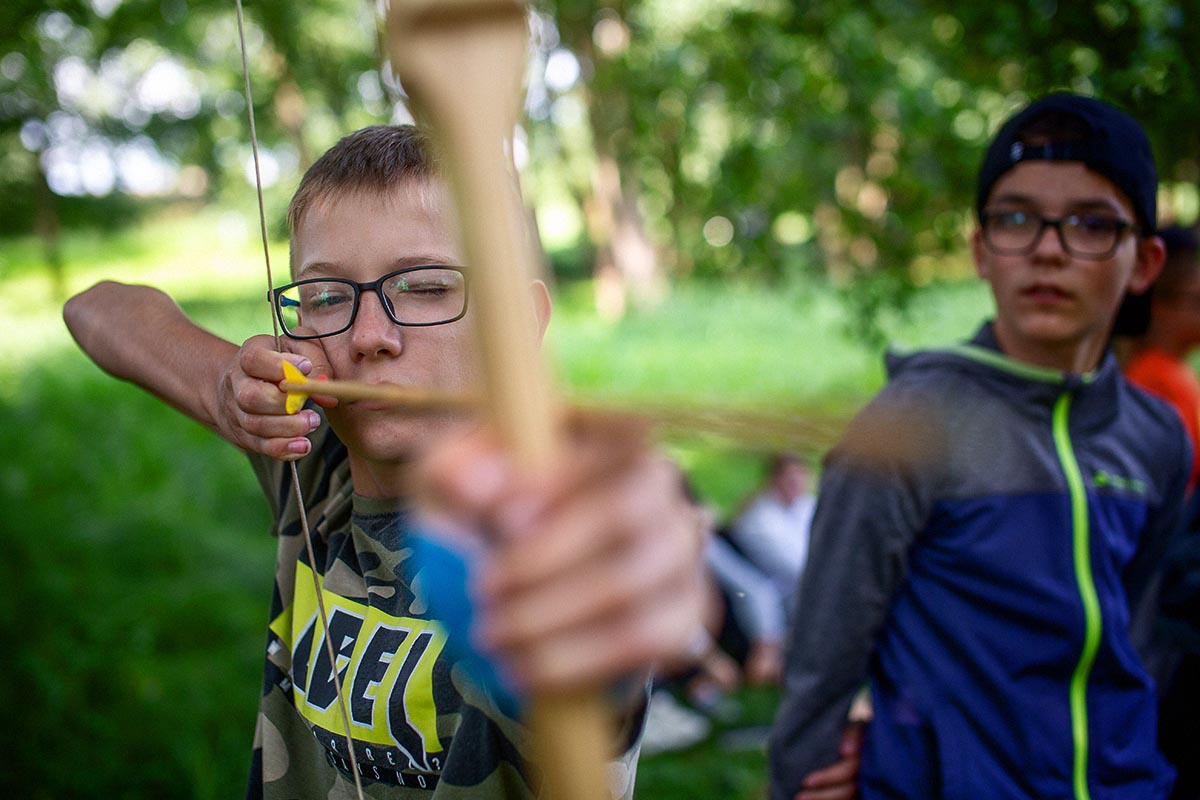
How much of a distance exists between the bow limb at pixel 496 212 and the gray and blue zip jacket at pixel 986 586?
0.98 m

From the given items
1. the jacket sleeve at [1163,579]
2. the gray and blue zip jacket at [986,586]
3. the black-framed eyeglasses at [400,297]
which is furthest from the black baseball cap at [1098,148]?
the black-framed eyeglasses at [400,297]

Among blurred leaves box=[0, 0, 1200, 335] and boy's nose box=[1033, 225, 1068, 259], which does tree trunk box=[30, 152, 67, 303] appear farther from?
boy's nose box=[1033, 225, 1068, 259]

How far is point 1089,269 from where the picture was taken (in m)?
1.52

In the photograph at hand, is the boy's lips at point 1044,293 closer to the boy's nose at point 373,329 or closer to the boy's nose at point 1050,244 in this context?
the boy's nose at point 1050,244

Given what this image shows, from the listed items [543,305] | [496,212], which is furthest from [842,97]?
[496,212]

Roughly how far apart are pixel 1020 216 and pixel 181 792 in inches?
105

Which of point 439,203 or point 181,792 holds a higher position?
point 439,203

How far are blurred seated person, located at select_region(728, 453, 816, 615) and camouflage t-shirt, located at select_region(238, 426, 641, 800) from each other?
10.8 feet

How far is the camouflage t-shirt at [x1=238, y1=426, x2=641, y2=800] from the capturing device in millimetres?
886

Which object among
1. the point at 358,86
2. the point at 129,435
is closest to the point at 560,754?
the point at 129,435

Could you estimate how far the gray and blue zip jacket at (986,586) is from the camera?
1.46 m

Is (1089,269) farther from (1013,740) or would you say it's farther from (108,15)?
(108,15)

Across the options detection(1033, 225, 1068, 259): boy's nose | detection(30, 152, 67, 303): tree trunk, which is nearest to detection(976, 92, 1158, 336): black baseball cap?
detection(1033, 225, 1068, 259): boy's nose

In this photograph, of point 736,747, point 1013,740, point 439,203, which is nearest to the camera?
point 439,203
